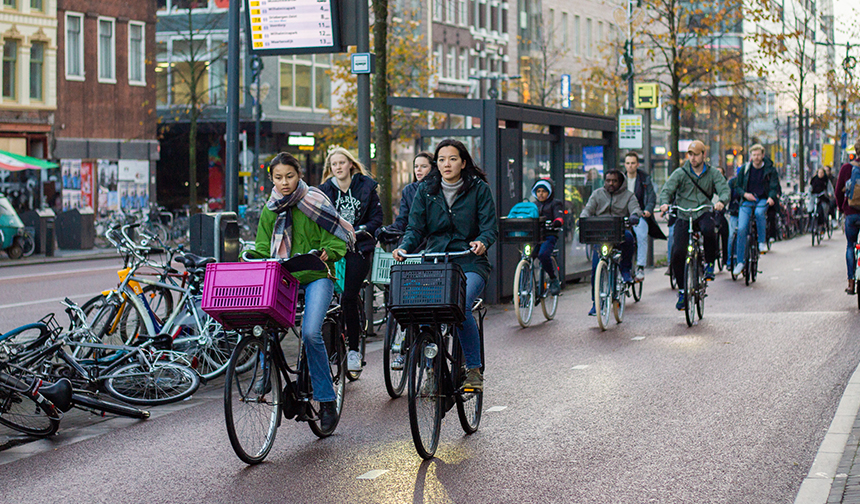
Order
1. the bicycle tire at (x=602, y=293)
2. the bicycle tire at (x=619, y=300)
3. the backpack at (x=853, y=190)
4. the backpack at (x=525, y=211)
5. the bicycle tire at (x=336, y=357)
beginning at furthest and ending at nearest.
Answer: the backpack at (x=525, y=211) < the backpack at (x=853, y=190) < the bicycle tire at (x=619, y=300) < the bicycle tire at (x=602, y=293) < the bicycle tire at (x=336, y=357)

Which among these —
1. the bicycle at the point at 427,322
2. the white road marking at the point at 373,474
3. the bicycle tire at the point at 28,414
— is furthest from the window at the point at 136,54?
the white road marking at the point at 373,474

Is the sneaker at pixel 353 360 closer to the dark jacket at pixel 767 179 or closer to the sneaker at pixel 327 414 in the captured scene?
the sneaker at pixel 327 414

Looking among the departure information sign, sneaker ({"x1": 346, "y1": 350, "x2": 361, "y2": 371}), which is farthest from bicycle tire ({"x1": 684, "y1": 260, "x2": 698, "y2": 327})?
sneaker ({"x1": 346, "y1": 350, "x2": 361, "y2": 371})

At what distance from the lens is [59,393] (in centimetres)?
752

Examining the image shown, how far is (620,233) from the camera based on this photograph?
12.8m

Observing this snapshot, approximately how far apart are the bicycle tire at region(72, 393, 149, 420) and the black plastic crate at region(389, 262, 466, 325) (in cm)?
250

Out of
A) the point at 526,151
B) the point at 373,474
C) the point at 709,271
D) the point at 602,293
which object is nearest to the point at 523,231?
the point at 602,293

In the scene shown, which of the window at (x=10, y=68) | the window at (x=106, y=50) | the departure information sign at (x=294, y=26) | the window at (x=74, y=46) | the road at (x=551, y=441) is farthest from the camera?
the window at (x=106, y=50)

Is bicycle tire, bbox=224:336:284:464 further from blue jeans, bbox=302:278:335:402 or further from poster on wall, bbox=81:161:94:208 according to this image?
poster on wall, bbox=81:161:94:208

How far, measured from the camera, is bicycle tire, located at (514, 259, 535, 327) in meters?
12.9

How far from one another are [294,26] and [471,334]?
269 inches

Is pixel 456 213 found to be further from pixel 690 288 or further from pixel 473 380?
pixel 690 288

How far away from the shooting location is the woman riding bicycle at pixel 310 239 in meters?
7.06

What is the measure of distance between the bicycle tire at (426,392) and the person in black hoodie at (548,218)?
7.09 meters
